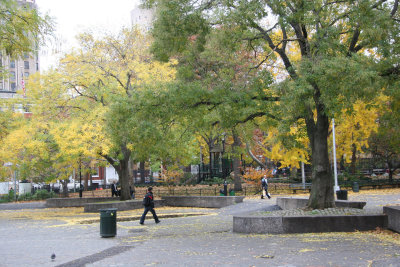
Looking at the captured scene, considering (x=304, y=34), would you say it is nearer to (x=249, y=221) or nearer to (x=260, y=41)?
(x=260, y=41)

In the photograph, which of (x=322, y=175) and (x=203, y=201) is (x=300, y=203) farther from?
(x=203, y=201)

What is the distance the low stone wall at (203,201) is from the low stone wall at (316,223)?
506 inches

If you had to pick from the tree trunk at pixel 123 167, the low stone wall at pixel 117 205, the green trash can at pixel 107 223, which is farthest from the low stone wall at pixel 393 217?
the tree trunk at pixel 123 167

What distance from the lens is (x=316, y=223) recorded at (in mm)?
13406

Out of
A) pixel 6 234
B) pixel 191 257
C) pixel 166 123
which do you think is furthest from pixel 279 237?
pixel 6 234

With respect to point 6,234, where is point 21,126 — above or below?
above

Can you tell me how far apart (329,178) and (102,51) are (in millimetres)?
17639

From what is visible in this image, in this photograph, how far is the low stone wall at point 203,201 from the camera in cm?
2688

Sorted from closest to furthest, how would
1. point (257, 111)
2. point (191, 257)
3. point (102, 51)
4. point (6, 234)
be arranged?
1. point (191, 257)
2. point (257, 111)
3. point (6, 234)
4. point (102, 51)

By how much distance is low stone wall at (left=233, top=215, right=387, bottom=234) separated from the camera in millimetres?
13250

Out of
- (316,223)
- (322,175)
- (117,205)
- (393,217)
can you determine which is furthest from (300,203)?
(117,205)

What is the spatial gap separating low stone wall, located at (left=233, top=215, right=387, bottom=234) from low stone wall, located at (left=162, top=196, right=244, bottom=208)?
12.8m

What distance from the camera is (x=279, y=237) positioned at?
12812mm

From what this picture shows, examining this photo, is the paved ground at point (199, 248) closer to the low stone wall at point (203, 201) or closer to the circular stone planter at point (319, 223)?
the circular stone planter at point (319, 223)
